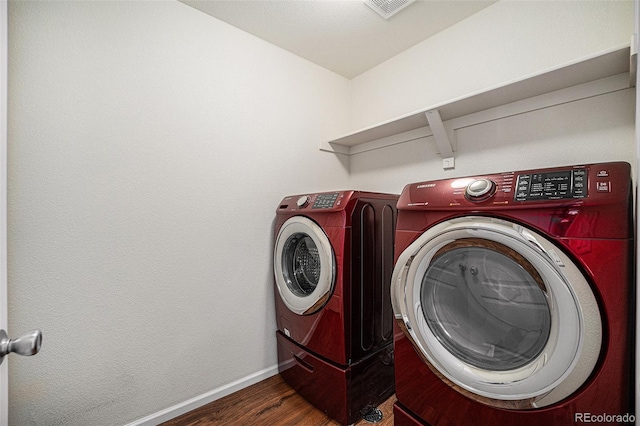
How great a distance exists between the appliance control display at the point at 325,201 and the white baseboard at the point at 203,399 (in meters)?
1.20

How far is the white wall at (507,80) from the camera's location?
133cm

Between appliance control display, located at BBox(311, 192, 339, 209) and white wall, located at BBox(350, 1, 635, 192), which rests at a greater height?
white wall, located at BBox(350, 1, 635, 192)

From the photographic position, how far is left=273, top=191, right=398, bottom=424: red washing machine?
4.84 feet

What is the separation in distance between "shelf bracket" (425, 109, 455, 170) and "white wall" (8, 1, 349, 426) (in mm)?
977

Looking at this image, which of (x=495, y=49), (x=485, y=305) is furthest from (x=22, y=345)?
(x=495, y=49)

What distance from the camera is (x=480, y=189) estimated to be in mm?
1050

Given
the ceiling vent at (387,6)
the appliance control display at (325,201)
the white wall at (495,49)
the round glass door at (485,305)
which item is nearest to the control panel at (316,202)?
the appliance control display at (325,201)

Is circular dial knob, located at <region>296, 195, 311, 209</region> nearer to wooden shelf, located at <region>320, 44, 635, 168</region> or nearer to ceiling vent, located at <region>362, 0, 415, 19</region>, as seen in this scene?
wooden shelf, located at <region>320, 44, 635, 168</region>

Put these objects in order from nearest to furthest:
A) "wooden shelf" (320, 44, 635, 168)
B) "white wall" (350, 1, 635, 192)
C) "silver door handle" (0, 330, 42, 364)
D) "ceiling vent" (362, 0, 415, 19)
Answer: "silver door handle" (0, 330, 42, 364) → "wooden shelf" (320, 44, 635, 168) → "white wall" (350, 1, 635, 192) → "ceiling vent" (362, 0, 415, 19)

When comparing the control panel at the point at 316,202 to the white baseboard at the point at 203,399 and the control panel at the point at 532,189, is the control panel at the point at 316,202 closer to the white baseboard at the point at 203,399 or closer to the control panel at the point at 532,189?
the control panel at the point at 532,189

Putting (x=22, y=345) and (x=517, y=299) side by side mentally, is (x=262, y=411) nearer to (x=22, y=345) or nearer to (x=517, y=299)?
(x=22, y=345)

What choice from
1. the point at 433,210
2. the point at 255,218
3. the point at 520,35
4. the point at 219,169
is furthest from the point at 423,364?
the point at 520,35

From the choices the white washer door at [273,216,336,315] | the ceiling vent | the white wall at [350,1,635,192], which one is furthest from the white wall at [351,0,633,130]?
the white washer door at [273,216,336,315]

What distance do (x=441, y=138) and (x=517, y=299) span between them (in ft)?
3.57
